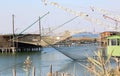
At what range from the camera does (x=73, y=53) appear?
48.8m

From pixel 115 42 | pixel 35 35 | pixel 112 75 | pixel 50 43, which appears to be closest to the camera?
pixel 112 75

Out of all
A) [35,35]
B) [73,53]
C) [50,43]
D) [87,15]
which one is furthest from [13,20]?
[73,53]

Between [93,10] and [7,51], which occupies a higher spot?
[93,10]

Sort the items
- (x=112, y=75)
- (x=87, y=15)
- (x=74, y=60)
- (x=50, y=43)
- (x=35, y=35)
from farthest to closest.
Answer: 1. (x=35, y=35)
2. (x=87, y=15)
3. (x=50, y=43)
4. (x=74, y=60)
5. (x=112, y=75)

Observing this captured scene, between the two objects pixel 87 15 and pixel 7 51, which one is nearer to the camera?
pixel 87 15

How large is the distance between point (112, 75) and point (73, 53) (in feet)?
149

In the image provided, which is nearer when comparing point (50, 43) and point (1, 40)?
point (50, 43)

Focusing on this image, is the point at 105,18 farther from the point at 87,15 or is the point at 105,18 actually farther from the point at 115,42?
the point at 115,42

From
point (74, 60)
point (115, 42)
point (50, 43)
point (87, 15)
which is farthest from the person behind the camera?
point (87, 15)

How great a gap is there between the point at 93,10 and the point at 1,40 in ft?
63.1

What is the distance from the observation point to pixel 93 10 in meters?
71.6

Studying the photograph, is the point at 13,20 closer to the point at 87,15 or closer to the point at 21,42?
the point at 21,42

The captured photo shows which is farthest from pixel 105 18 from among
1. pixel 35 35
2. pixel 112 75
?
pixel 112 75

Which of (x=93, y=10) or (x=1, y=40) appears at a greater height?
(x=93, y=10)
